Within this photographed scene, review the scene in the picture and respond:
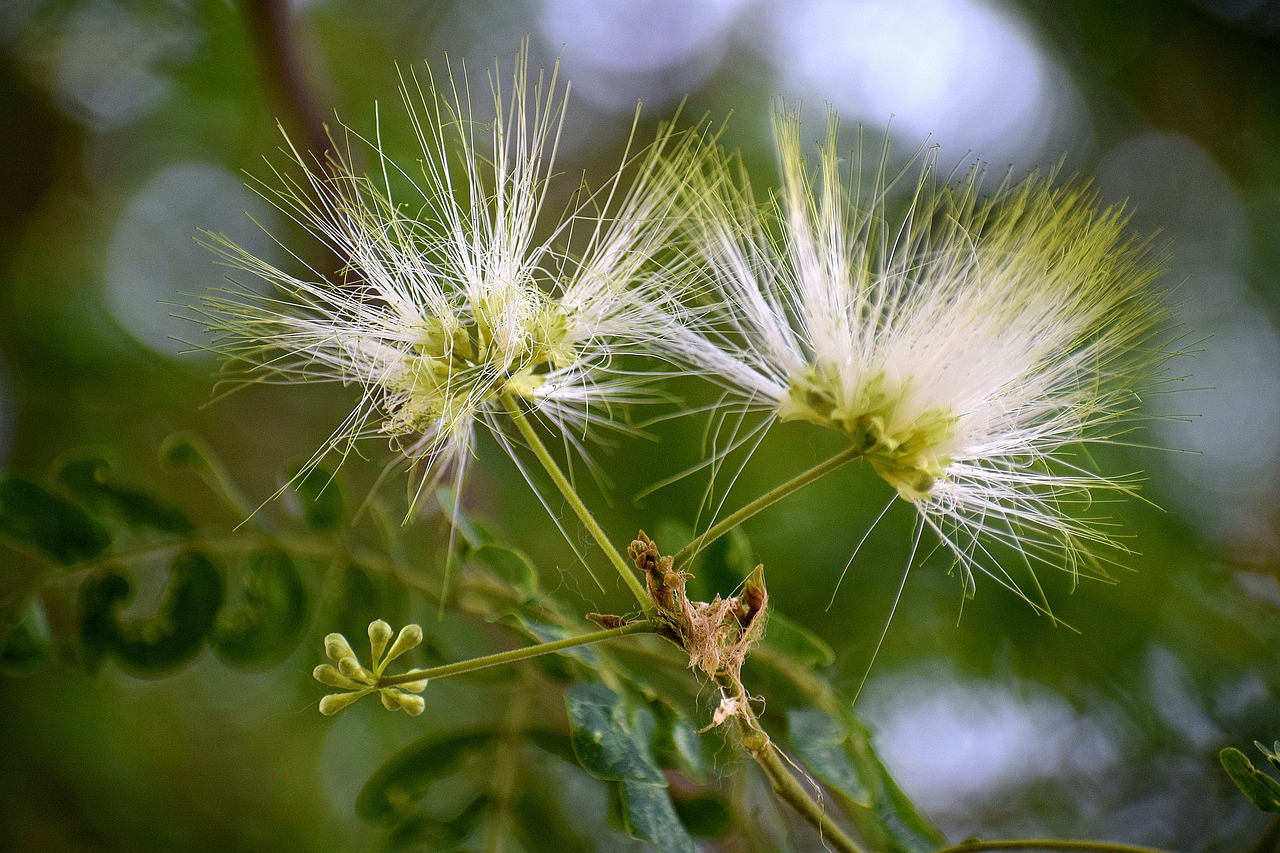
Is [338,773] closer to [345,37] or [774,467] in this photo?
[774,467]

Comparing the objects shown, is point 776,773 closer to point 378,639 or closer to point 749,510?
point 749,510

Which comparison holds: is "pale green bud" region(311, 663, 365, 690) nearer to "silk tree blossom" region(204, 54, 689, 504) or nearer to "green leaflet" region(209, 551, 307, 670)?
"silk tree blossom" region(204, 54, 689, 504)

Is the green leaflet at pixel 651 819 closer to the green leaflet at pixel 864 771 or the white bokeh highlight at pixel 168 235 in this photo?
the green leaflet at pixel 864 771

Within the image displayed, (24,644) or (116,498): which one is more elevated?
(116,498)

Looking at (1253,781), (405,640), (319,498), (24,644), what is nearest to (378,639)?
(405,640)

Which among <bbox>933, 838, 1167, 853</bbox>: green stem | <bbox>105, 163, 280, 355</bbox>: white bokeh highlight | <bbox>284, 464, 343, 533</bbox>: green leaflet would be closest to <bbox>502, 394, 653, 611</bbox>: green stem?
<bbox>284, 464, 343, 533</bbox>: green leaflet
